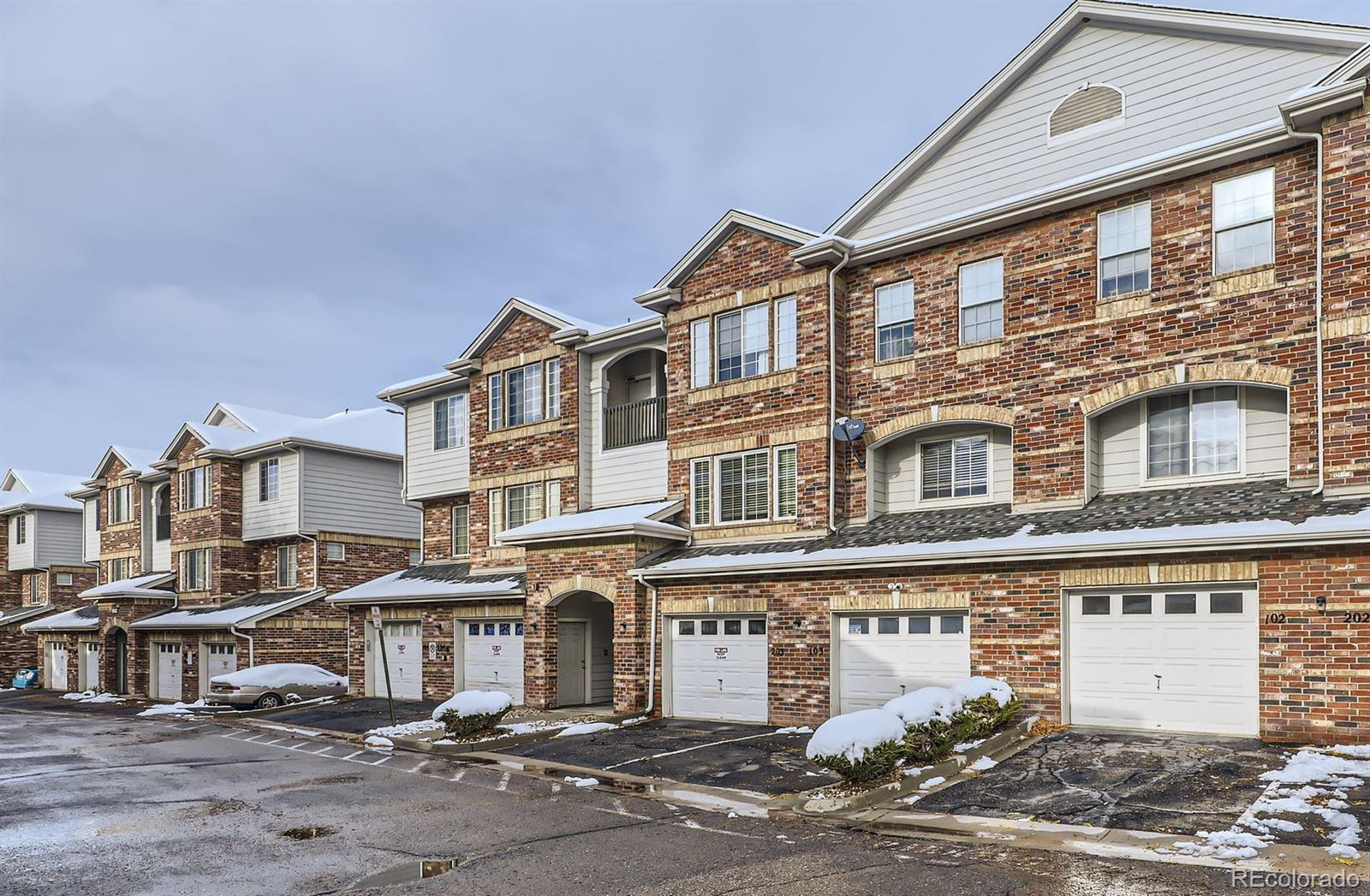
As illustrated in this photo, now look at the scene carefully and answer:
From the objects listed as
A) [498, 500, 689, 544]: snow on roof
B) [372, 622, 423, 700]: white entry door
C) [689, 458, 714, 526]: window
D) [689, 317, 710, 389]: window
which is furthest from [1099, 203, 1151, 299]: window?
[372, 622, 423, 700]: white entry door

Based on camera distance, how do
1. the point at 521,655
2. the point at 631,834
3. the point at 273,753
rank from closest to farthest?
the point at 631,834 → the point at 273,753 → the point at 521,655

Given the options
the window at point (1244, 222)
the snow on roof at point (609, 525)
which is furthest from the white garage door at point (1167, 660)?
the snow on roof at point (609, 525)

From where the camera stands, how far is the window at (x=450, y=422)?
3130cm

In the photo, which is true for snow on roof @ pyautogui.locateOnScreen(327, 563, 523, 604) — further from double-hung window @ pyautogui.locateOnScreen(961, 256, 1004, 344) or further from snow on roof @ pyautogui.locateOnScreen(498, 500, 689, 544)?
double-hung window @ pyautogui.locateOnScreen(961, 256, 1004, 344)

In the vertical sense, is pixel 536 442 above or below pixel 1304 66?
below

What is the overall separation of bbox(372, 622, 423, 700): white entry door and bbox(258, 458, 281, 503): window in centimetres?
921

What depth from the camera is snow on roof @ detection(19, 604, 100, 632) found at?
43.3 meters

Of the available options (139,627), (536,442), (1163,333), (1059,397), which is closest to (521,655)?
(536,442)

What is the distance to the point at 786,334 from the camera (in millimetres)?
21984

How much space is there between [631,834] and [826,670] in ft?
26.5

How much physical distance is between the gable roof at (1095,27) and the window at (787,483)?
4.87 metres

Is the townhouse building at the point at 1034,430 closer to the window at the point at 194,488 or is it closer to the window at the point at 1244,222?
the window at the point at 1244,222

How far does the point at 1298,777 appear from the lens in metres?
12.0

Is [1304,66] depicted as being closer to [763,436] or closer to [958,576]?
[958,576]
